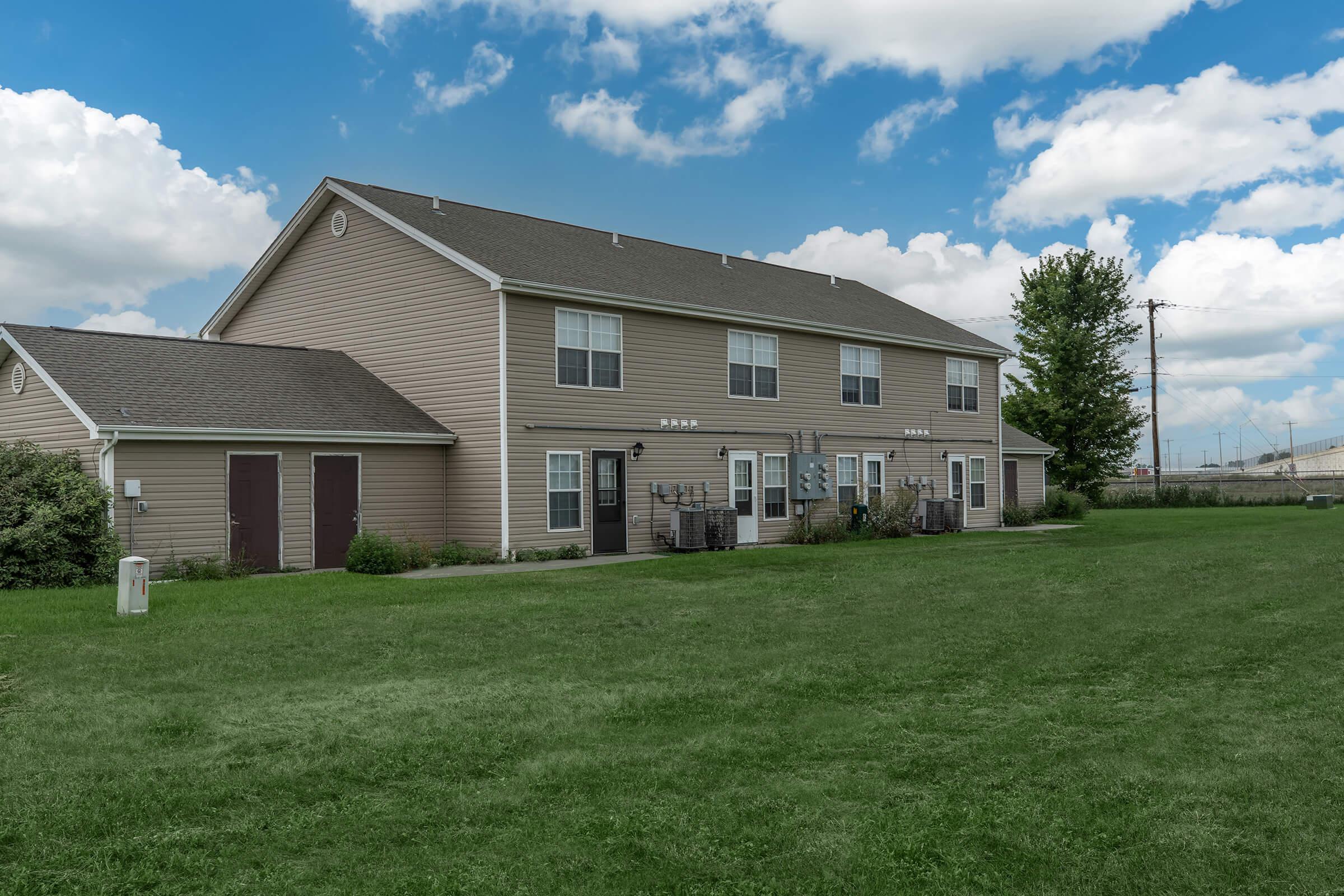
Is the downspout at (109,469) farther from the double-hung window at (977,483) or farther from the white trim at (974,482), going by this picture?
the double-hung window at (977,483)

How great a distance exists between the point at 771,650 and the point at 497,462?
397 inches

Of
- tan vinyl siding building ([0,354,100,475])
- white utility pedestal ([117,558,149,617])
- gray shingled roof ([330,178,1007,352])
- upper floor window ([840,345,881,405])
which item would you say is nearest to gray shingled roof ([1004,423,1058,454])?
gray shingled roof ([330,178,1007,352])

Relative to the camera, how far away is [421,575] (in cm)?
1669

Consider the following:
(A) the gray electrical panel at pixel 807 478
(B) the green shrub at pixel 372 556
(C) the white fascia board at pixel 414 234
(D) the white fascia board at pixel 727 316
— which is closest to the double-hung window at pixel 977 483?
(D) the white fascia board at pixel 727 316

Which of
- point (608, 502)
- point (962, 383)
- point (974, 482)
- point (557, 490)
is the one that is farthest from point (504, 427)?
point (974, 482)

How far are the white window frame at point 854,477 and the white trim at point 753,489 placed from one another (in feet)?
9.39

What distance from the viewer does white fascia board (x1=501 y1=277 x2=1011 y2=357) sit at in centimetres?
1916

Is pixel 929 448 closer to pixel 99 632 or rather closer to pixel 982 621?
pixel 982 621

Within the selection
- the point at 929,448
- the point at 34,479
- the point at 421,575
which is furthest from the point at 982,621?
the point at 929,448

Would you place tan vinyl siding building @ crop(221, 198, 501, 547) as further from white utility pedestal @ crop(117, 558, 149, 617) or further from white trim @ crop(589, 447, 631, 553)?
white utility pedestal @ crop(117, 558, 149, 617)

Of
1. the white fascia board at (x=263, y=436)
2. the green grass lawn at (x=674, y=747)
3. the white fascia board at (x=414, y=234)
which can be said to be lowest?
the green grass lawn at (x=674, y=747)

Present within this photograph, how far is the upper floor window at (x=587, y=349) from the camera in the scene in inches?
785

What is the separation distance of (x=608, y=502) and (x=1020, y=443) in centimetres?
1860

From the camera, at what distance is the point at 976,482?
30.8 meters
